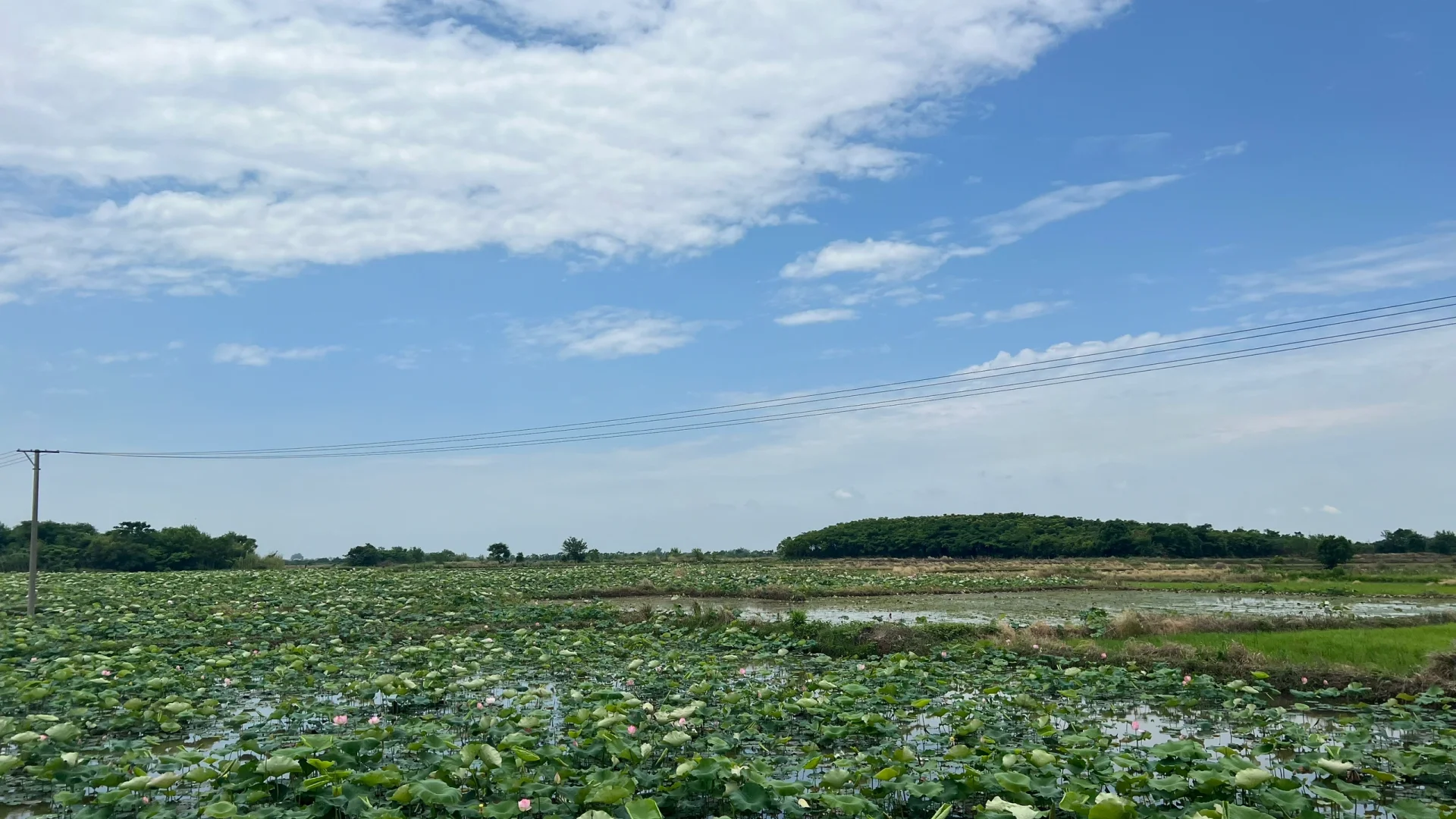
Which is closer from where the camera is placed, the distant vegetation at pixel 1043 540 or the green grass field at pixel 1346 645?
the green grass field at pixel 1346 645

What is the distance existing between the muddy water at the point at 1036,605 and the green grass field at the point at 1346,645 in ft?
11.4

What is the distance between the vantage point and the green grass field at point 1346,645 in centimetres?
1224

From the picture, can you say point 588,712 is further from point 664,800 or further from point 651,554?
point 651,554

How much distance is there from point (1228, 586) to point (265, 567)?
44.7 m

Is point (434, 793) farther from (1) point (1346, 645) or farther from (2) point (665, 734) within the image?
(1) point (1346, 645)

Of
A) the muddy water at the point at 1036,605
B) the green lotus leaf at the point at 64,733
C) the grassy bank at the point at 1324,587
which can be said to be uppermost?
the green lotus leaf at the point at 64,733

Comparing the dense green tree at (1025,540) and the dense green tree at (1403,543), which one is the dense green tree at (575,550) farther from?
the dense green tree at (1403,543)

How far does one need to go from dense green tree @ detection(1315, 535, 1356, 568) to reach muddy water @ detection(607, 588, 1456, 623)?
53.7 feet

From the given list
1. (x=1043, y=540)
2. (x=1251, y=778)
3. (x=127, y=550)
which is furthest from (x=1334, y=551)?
(x=127, y=550)

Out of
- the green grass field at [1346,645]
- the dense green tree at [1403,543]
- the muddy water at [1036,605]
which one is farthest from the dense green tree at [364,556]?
the dense green tree at [1403,543]

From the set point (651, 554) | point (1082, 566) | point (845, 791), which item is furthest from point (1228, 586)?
point (651, 554)

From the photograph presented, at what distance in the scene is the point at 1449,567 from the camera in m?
43.2

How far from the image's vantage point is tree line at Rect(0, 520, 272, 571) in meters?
42.4

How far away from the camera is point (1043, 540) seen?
62500 mm
